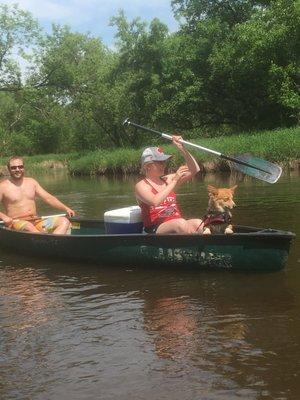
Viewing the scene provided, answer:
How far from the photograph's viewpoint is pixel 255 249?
549 centimetres

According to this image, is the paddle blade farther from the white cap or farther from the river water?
the white cap

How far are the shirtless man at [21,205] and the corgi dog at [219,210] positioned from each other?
235 centimetres

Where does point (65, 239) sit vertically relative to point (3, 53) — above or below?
below

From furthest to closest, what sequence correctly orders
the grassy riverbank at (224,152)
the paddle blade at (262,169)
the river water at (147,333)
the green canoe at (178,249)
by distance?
the grassy riverbank at (224,152) → the paddle blade at (262,169) → the green canoe at (178,249) → the river water at (147,333)

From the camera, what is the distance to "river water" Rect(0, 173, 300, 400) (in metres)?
3.18

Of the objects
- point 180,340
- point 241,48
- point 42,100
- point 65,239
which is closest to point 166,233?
point 65,239

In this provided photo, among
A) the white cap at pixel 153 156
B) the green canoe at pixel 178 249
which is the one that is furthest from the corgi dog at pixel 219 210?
the white cap at pixel 153 156

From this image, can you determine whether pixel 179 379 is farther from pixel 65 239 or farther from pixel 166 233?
pixel 65 239

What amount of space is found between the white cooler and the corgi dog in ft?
3.51

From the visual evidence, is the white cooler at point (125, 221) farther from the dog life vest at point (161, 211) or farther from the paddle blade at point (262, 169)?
the paddle blade at point (262, 169)

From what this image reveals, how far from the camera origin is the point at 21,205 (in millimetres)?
7590

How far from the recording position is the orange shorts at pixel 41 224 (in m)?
7.47

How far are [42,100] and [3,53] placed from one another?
11.6 ft

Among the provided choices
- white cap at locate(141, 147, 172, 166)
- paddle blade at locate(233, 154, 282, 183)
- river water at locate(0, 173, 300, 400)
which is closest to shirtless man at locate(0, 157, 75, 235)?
river water at locate(0, 173, 300, 400)
